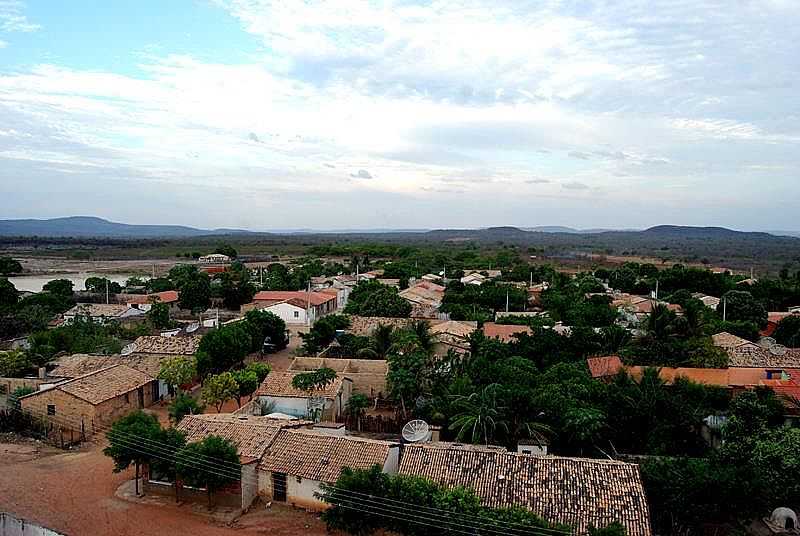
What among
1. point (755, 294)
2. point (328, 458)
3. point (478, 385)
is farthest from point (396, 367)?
point (755, 294)

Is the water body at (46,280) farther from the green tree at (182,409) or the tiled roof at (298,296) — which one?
the green tree at (182,409)

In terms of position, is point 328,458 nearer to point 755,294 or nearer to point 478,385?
point 478,385

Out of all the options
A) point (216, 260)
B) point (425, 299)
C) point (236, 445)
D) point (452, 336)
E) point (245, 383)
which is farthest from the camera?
point (216, 260)

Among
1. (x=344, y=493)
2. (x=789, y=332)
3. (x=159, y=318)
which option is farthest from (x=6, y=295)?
(x=789, y=332)

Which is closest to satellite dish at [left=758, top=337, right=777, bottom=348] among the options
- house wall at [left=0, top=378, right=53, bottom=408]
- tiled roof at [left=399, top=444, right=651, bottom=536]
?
tiled roof at [left=399, top=444, right=651, bottom=536]

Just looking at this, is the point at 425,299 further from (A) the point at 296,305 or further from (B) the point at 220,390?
(B) the point at 220,390

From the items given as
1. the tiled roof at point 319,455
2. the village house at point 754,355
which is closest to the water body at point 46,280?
the tiled roof at point 319,455

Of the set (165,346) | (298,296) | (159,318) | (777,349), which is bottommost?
(777,349)

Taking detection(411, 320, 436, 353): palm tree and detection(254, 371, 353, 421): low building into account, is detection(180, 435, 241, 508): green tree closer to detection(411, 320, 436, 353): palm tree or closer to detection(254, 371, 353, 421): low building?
detection(254, 371, 353, 421): low building
